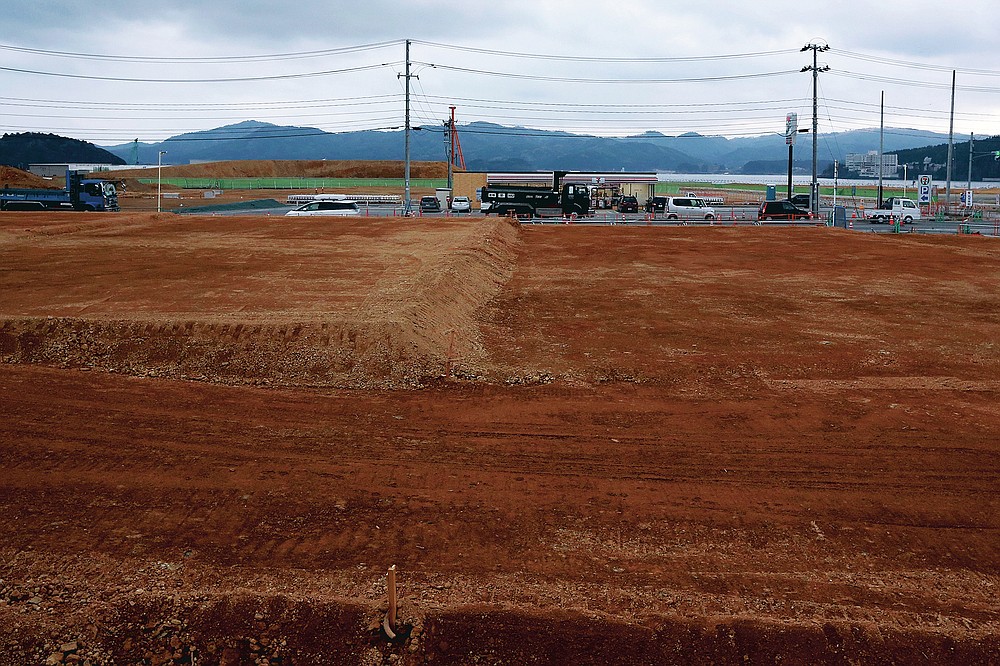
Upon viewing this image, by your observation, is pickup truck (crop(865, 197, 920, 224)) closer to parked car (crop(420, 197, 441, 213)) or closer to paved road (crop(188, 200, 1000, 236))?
paved road (crop(188, 200, 1000, 236))

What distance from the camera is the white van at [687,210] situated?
199 ft

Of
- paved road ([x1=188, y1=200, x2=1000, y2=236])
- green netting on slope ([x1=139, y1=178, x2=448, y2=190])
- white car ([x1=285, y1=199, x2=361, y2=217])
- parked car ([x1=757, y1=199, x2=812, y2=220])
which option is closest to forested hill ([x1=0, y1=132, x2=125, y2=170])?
green netting on slope ([x1=139, y1=178, x2=448, y2=190])

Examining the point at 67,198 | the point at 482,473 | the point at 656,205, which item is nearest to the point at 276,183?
the point at 67,198

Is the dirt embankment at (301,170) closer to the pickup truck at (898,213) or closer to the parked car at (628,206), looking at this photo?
the parked car at (628,206)

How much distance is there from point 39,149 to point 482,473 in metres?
148

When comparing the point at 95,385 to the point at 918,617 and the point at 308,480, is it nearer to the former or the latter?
the point at 308,480

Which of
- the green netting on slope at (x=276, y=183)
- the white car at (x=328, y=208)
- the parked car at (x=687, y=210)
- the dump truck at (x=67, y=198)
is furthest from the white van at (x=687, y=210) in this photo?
the green netting on slope at (x=276, y=183)

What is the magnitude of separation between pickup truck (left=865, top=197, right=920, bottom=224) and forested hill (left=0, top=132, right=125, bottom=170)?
122168mm

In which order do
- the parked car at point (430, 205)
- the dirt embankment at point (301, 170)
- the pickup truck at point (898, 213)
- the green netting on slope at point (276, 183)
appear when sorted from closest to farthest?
the pickup truck at point (898, 213) < the parked car at point (430, 205) < the green netting on slope at point (276, 183) < the dirt embankment at point (301, 170)

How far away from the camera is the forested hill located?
427ft

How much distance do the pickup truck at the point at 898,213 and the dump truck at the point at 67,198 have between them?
5839 centimetres

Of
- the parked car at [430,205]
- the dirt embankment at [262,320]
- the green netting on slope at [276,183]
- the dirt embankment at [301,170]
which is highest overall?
the dirt embankment at [301,170]

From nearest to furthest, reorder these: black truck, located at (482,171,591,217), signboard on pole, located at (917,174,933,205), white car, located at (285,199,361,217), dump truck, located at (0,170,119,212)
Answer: white car, located at (285,199,361,217), dump truck, located at (0,170,119,212), black truck, located at (482,171,591,217), signboard on pole, located at (917,174,933,205)

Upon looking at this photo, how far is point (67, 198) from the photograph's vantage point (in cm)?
5662
